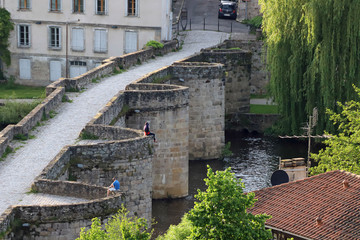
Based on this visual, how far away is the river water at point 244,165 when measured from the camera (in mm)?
52531

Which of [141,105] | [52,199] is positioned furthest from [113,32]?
[52,199]

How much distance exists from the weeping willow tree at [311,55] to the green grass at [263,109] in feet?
19.0

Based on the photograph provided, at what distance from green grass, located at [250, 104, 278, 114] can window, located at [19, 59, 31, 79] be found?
17950mm

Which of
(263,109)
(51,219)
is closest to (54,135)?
(51,219)

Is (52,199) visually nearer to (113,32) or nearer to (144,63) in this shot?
(144,63)

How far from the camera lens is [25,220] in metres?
35.7

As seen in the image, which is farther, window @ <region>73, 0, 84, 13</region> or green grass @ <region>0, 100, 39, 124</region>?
window @ <region>73, 0, 84, 13</region>

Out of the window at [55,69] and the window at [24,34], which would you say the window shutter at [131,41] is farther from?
the window at [24,34]

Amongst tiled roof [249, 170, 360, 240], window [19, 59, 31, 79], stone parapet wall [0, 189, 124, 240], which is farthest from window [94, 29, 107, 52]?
stone parapet wall [0, 189, 124, 240]

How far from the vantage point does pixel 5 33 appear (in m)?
80.6

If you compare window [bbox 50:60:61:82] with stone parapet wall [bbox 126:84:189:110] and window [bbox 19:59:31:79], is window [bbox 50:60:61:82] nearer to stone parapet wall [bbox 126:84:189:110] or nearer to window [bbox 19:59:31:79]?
window [bbox 19:59:31:79]

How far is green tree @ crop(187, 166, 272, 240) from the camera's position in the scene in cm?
3047

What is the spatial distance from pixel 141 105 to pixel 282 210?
56.2 ft

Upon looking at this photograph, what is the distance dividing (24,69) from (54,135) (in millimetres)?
36185
